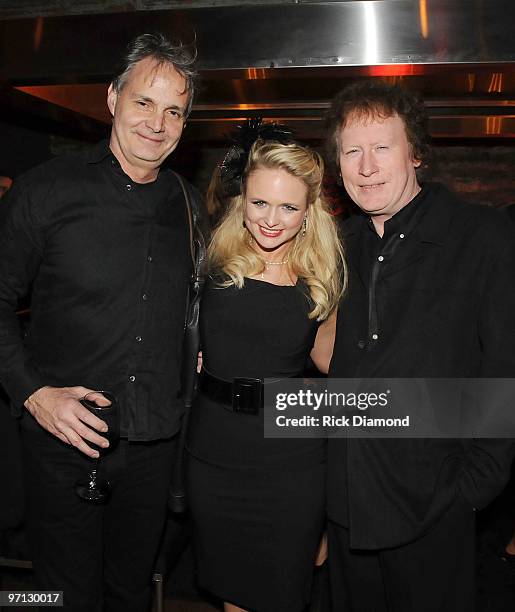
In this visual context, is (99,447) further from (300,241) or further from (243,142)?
(243,142)

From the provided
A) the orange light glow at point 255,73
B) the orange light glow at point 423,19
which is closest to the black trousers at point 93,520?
the orange light glow at point 255,73

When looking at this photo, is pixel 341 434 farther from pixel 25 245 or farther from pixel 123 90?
pixel 123 90

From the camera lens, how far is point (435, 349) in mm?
1363

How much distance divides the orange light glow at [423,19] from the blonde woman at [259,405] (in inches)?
19.3

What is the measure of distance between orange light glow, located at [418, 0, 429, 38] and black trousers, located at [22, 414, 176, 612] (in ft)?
4.86

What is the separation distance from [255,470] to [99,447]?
0.52 m

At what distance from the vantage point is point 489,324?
1332mm

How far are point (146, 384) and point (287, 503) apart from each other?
1.86 feet

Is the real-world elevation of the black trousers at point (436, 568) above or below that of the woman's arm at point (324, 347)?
below

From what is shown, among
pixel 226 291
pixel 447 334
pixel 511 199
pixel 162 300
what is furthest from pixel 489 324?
pixel 511 199

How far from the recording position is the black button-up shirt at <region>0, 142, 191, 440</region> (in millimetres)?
1492

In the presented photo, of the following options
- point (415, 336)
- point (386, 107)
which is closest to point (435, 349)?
point (415, 336)

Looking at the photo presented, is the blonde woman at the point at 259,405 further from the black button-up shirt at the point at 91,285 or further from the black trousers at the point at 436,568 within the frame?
the black trousers at the point at 436,568

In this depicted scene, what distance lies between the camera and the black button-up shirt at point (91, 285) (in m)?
1.49
